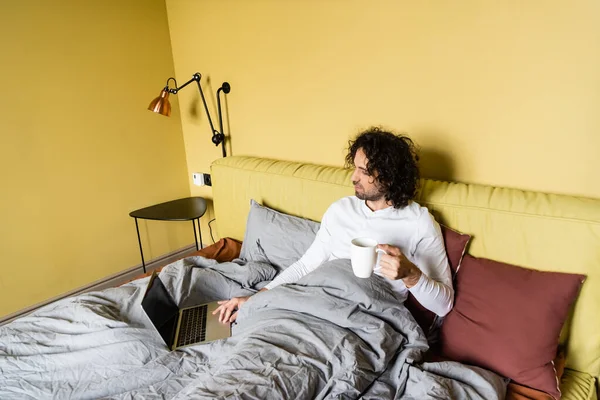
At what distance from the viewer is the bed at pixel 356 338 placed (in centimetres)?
105

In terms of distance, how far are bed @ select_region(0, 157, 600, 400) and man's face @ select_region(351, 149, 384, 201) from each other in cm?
24

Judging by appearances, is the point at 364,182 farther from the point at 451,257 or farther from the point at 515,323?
the point at 515,323

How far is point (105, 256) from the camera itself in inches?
106

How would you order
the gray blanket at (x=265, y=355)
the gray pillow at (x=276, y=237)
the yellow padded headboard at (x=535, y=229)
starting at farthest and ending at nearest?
the gray pillow at (x=276, y=237) < the yellow padded headboard at (x=535, y=229) < the gray blanket at (x=265, y=355)

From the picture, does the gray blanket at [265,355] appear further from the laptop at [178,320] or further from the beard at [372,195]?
the beard at [372,195]

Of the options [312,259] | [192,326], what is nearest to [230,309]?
[192,326]

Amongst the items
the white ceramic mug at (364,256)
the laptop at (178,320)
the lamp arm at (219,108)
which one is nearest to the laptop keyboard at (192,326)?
the laptop at (178,320)

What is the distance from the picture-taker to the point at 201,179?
2877mm

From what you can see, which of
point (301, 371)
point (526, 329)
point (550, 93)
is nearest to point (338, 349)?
point (301, 371)

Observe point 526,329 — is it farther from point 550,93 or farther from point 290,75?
point 290,75

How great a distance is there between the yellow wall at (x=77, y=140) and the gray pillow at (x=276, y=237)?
128 centimetres

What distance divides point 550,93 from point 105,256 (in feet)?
9.01

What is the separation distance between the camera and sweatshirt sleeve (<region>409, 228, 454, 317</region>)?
1.23 meters

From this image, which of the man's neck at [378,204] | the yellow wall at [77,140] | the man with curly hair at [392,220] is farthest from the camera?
the yellow wall at [77,140]
